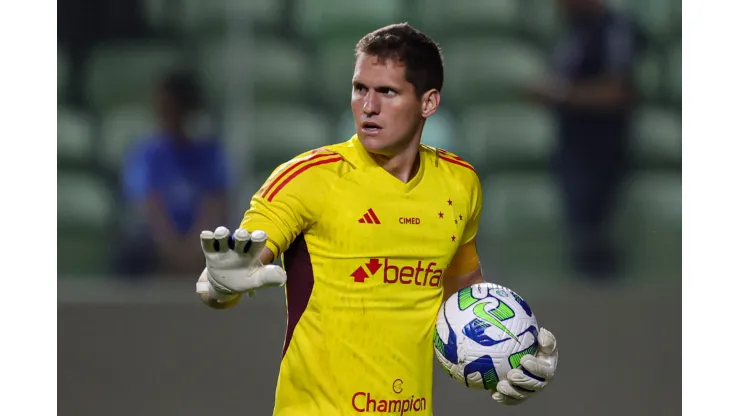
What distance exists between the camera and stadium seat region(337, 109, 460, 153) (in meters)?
5.61

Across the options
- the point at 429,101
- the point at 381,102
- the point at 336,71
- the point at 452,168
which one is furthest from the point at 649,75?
the point at 381,102

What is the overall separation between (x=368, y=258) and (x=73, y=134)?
330cm

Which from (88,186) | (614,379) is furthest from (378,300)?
(88,186)

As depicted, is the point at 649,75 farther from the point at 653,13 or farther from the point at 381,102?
the point at 381,102

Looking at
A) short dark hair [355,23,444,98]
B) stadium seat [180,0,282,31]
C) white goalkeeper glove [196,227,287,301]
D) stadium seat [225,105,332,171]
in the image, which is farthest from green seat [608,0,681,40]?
white goalkeeper glove [196,227,287,301]

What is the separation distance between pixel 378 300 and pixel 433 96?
609 mm

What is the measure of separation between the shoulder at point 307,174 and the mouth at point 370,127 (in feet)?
0.39

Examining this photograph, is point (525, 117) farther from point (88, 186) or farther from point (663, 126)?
point (88, 186)

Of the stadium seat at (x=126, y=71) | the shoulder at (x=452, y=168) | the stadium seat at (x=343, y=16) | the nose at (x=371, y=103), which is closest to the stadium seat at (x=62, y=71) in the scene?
the stadium seat at (x=126, y=71)

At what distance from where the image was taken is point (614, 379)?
5.02 m

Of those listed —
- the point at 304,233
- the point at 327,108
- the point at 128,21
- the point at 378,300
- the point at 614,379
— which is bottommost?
the point at 614,379

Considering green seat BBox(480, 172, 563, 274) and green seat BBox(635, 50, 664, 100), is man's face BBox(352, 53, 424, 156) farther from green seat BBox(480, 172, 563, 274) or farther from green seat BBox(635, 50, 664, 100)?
green seat BBox(635, 50, 664, 100)

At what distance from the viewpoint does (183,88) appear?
568 centimetres

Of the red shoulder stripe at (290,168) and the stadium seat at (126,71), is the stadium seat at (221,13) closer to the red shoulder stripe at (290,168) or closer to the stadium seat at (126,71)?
the stadium seat at (126,71)
